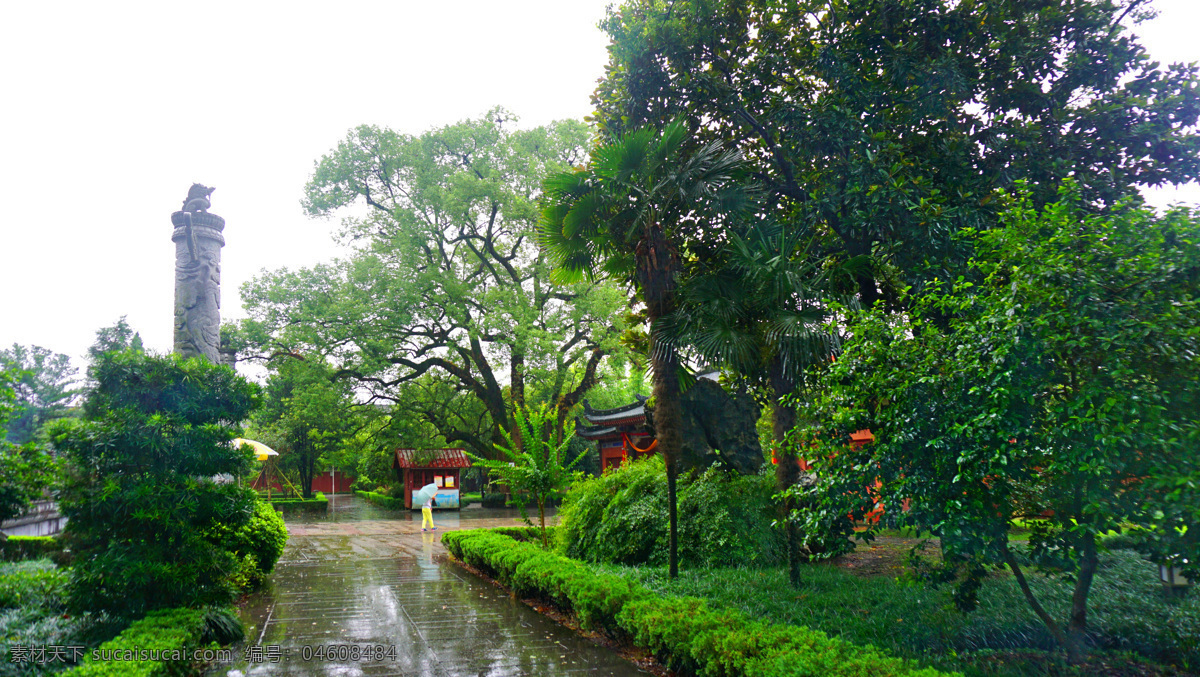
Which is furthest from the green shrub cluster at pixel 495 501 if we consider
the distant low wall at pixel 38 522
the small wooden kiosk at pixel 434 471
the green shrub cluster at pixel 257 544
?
the green shrub cluster at pixel 257 544

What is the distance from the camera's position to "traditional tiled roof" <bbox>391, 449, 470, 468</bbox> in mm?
29039

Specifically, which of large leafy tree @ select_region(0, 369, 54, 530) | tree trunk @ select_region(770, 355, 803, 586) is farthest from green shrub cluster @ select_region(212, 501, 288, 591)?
tree trunk @ select_region(770, 355, 803, 586)

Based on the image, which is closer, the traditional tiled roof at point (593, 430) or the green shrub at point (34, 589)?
the green shrub at point (34, 589)

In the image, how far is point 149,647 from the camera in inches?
189

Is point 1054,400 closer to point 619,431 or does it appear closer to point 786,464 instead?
point 786,464

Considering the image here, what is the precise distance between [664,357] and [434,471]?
2348 centimetres

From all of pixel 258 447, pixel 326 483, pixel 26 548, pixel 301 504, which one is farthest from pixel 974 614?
pixel 326 483

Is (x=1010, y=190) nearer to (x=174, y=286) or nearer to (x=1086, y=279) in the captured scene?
(x=1086, y=279)

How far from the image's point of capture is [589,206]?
8.77 m

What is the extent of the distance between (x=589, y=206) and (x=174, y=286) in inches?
265

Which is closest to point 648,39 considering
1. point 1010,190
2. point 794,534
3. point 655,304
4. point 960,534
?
point 655,304

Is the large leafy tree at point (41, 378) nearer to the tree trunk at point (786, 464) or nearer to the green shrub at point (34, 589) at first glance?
the green shrub at point (34, 589)

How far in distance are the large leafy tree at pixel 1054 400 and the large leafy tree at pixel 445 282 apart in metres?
18.4

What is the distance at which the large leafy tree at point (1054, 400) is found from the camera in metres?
3.69
